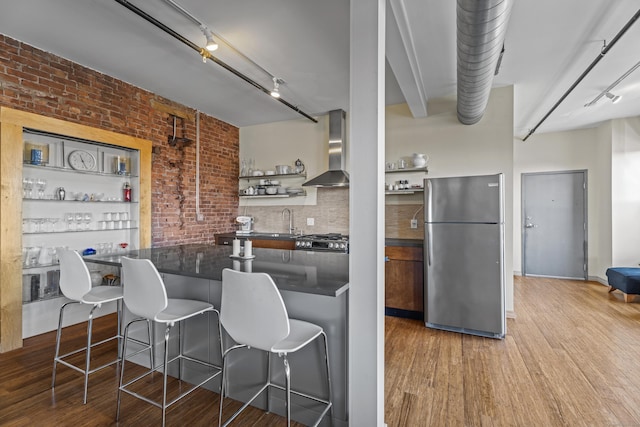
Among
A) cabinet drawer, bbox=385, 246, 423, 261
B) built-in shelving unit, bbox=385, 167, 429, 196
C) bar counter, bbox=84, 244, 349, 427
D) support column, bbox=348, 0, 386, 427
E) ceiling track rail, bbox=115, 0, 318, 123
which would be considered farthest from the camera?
built-in shelving unit, bbox=385, 167, 429, 196

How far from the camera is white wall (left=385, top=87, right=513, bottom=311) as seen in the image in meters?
3.65

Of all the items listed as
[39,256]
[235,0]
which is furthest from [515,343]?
[39,256]

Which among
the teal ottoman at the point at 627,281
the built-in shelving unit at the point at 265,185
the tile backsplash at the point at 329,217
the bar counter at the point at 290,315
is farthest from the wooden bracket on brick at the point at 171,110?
the teal ottoman at the point at 627,281

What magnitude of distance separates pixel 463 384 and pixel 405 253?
161 centimetres

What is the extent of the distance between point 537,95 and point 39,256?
20.0 feet

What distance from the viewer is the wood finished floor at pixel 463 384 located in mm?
1884

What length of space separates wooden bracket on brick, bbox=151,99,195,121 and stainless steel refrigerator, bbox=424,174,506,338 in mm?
3606

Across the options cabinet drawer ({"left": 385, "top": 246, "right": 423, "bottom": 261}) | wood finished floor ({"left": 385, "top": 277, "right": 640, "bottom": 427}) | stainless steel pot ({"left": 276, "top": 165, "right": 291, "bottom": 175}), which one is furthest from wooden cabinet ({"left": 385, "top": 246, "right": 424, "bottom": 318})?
stainless steel pot ({"left": 276, "top": 165, "right": 291, "bottom": 175})

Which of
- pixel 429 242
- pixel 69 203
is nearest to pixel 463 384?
pixel 429 242

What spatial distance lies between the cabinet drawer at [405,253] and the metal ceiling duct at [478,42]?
1.70 meters

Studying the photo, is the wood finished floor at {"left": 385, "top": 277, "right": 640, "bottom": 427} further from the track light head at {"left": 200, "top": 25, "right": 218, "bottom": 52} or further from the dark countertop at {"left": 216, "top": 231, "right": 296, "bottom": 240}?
the track light head at {"left": 200, "top": 25, "right": 218, "bottom": 52}

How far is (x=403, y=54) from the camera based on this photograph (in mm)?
2746

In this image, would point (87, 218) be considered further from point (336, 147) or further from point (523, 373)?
point (523, 373)

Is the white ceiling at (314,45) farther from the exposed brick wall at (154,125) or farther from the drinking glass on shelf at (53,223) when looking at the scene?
the drinking glass on shelf at (53,223)
